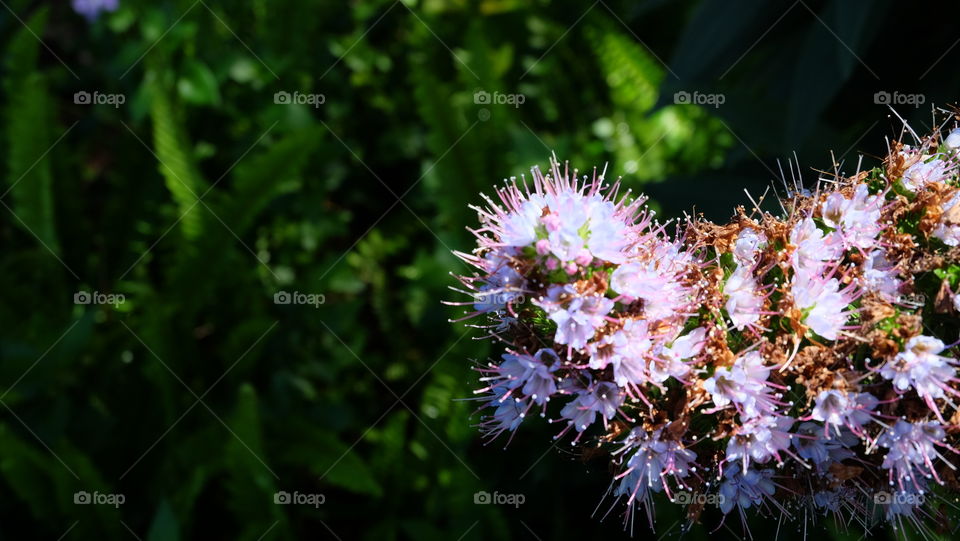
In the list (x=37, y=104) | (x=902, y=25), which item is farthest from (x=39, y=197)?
(x=902, y=25)

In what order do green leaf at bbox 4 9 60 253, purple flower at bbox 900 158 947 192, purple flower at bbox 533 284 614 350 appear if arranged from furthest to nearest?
green leaf at bbox 4 9 60 253
purple flower at bbox 900 158 947 192
purple flower at bbox 533 284 614 350

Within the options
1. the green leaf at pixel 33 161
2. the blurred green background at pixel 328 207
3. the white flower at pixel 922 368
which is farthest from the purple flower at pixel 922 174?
the green leaf at pixel 33 161

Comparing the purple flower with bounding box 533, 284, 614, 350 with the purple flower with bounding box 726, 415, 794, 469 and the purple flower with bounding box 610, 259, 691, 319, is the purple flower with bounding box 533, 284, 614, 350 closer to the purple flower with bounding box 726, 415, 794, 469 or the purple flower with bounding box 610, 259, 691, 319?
the purple flower with bounding box 610, 259, 691, 319

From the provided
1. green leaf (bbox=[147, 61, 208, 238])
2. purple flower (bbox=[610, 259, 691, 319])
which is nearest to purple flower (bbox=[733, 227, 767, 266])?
purple flower (bbox=[610, 259, 691, 319])

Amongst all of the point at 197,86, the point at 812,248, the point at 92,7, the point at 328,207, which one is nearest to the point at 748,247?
the point at 812,248

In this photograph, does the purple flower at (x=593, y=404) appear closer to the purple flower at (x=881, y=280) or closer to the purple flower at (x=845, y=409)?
the purple flower at (x=845, y=409)
